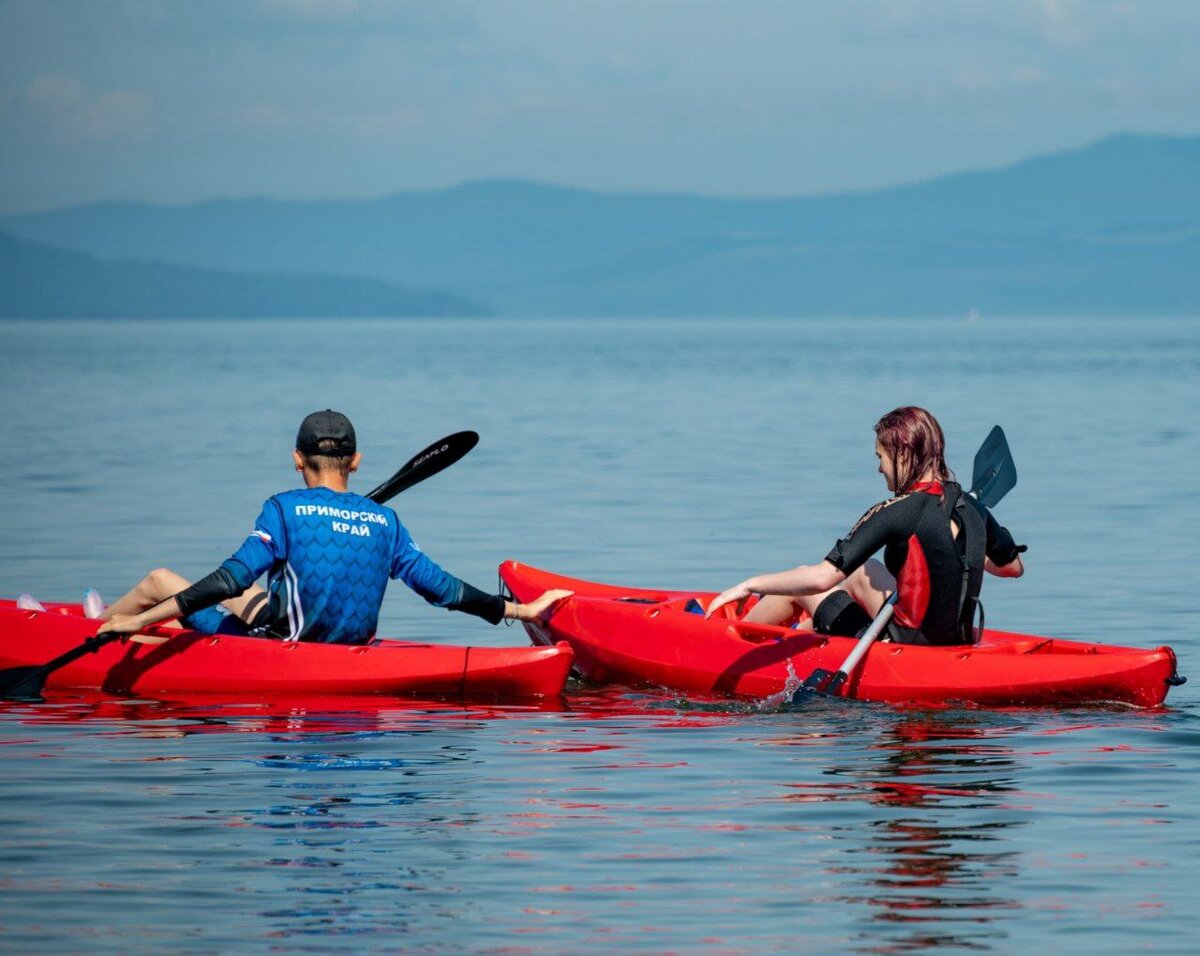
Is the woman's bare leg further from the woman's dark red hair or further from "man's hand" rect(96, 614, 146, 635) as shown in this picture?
"man's hand" rect(96, 614, 146, 635)

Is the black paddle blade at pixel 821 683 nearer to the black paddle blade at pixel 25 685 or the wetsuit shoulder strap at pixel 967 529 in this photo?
the wetsuit shoulder strap at pixel 967 529

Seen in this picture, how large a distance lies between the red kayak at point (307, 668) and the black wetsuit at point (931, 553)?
1.55 m

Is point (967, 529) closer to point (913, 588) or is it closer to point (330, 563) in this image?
point (913, 588)

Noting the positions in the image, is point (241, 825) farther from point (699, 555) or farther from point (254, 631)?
point (699, 555)

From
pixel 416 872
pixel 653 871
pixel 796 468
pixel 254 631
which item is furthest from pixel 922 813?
pixel 796 468

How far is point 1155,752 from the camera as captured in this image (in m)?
9.20

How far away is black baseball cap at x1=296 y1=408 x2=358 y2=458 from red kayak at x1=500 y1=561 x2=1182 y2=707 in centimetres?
211

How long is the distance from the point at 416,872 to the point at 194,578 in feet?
32.8

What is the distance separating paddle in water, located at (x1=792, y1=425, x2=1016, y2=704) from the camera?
1006 cm

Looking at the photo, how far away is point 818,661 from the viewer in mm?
10312

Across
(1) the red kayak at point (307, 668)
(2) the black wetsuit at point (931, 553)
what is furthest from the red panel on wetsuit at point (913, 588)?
(1) the red kayak at point (307, 668)

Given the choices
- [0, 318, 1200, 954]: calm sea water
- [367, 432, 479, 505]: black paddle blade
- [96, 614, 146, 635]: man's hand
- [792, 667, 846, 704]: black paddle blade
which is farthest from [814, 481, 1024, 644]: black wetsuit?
[96, 614, 146, 635]: man's hand

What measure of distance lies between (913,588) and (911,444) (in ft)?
2.32

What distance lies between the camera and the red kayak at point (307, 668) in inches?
401
